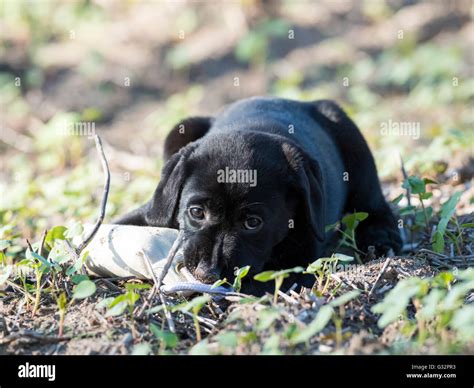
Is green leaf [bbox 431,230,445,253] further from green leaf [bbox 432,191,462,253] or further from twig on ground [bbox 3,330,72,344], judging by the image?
twig on ground [bbox 3,330,72,344]

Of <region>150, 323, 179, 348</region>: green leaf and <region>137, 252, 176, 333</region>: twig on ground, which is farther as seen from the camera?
<region>137, 252, 176, 333</region>: twig on ground

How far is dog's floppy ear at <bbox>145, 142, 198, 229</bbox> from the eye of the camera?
4.64 metres

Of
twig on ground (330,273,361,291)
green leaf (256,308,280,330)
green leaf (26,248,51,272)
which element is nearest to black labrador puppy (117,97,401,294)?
twig on ground (330,273,361,291)

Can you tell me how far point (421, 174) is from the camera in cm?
686

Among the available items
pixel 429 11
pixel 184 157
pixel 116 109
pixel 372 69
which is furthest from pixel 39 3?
pixel 184 157

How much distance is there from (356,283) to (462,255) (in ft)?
3.65

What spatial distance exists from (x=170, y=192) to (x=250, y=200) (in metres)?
0.58

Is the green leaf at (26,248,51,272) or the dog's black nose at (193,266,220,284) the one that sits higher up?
the green leaf at (26,248,51,272)

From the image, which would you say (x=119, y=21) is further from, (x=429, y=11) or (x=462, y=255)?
(x=462, y=255)

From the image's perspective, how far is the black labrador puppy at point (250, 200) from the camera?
435cm

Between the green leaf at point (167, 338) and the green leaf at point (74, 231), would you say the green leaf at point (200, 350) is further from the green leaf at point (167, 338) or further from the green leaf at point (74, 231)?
the green leaf at point (74, 231)

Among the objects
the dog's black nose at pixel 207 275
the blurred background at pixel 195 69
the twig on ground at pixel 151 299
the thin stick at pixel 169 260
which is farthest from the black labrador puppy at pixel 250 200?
the blurred background at pixel 195 69

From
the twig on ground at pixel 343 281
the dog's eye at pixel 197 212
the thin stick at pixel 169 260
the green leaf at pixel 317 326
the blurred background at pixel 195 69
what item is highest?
the blurred background at pixel 195 69

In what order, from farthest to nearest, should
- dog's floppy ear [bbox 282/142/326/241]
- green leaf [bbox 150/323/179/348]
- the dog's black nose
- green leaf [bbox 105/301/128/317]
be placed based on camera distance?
dog's floppy ear [bbox 282/142/326/241], the dog's black nose, green leaf [bbox 105/301/128/317], green leaf [bbox 150/323/179/348]
